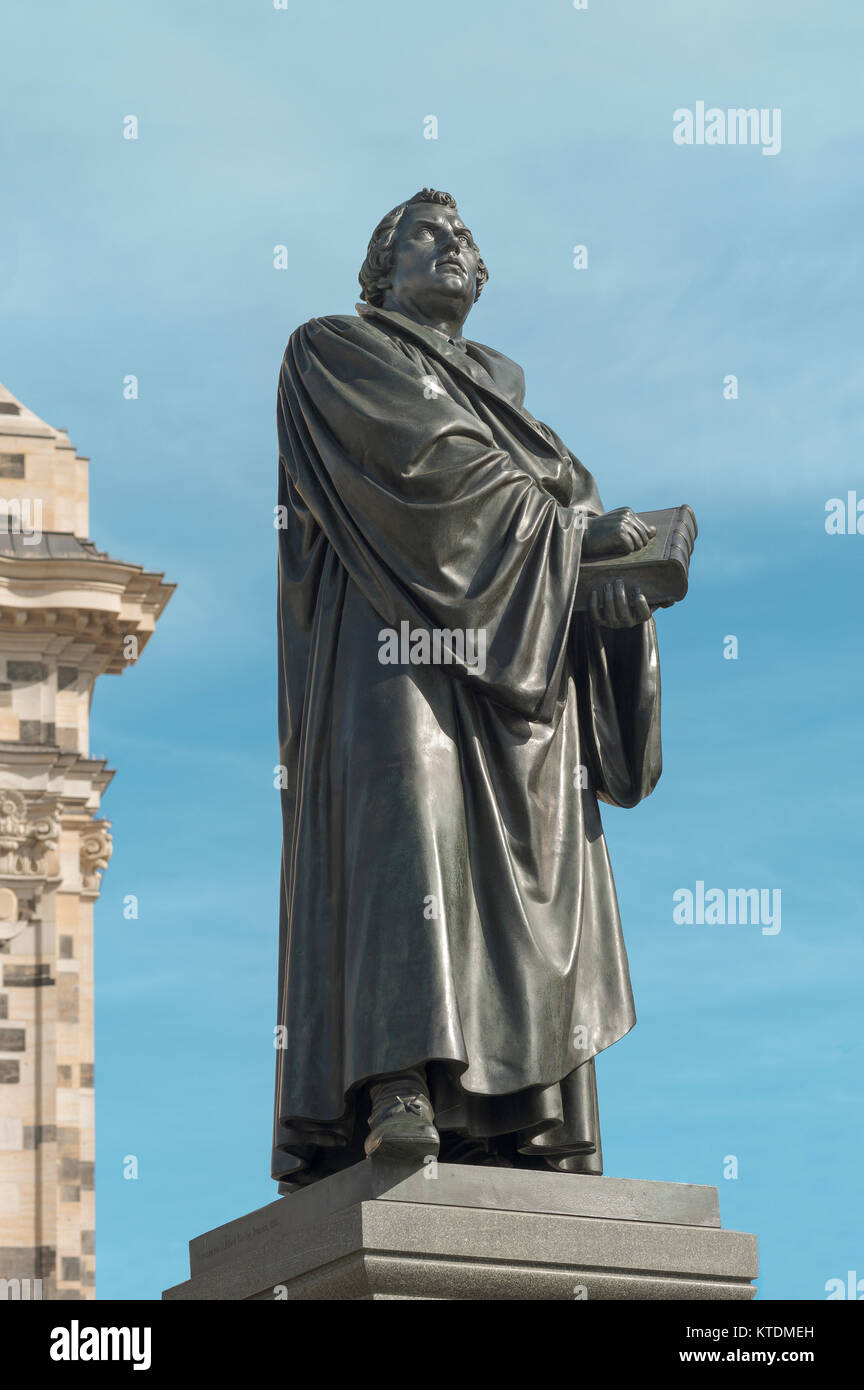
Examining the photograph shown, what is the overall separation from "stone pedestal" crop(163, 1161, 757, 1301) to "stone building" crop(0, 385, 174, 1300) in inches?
1039

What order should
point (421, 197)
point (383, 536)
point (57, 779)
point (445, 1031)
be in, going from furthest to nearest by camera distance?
point (57, 779)
point (421, 197)
point (383, 536)
point (445, 1031)

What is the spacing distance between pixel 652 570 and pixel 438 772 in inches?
47.5

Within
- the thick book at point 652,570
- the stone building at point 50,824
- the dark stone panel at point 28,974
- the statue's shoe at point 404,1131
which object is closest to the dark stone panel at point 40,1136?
the stone building at point 50,824

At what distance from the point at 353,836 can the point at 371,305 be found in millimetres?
2585

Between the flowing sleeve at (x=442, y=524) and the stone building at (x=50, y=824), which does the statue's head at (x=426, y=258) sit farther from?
the stone building at (x=50, y=824)

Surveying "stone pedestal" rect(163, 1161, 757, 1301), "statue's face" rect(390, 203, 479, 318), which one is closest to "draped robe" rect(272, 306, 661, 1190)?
"stone pedestal" rect(163, 1161, 757, 1301)

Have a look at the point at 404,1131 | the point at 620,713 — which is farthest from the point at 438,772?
the point at 404,1131

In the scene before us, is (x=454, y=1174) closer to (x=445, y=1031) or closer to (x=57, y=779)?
(x=445, y=1031)

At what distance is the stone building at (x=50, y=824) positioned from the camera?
35875 millimetres

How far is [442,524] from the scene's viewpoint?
9.90 meters

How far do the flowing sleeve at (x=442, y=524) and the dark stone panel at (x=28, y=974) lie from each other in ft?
90.4

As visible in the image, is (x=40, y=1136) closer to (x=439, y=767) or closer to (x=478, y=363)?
(x=478, y=363)
